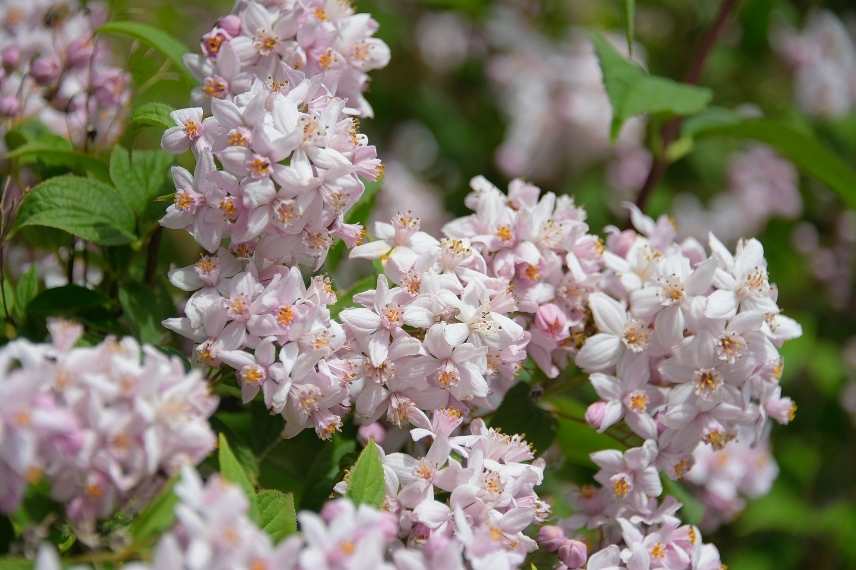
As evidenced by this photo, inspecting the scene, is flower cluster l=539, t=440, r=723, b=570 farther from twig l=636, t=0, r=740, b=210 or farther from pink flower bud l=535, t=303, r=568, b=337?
twig l=636, t=0, r=740, b=210

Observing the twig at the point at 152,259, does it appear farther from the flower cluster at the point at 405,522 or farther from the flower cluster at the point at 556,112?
the flower cluster at the point at 556,112

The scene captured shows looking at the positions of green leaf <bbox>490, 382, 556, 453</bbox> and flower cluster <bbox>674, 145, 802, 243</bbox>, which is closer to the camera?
green leaf <bbox>490, 382, 556, 453</bbox>

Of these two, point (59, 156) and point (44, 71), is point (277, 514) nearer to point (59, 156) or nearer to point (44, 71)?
point (59, 156)

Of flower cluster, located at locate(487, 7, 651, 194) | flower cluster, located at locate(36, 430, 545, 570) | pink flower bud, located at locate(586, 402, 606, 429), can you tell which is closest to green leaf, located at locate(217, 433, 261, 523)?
flower cluster, located at locate(36, 430, 545, 570)

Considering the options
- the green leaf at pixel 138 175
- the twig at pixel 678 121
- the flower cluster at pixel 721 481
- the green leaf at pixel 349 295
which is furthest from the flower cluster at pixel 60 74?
the flower cluster at pixel 721 481

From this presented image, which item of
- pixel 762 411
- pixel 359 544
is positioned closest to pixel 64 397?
pixel 359 544

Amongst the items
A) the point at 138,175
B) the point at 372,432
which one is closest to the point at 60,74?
the point at 138,175

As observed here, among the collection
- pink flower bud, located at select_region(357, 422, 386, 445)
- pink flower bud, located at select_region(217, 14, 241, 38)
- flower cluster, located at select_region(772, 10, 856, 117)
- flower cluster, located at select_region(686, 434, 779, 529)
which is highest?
pink flower bud, located at select_region(217, 14, 241, 38)

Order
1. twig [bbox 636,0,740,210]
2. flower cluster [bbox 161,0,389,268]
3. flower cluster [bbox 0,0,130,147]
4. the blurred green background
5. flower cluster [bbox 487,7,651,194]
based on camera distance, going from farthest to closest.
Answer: flower cluster [bbox 487,7,651,194]
the blurred green background
twig [bbox 636,0,740,210]
flower cluster [bbox 0,0,130,147]
flower cluster [bbox 161,0,389,268]
